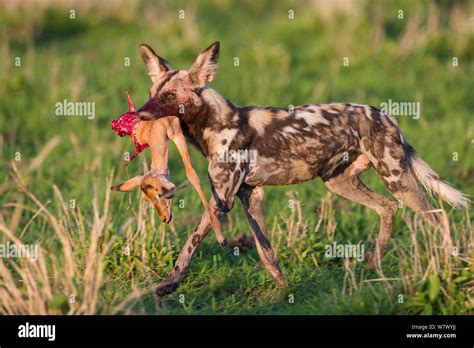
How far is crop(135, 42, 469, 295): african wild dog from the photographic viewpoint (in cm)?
679

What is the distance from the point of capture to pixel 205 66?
6.78 m

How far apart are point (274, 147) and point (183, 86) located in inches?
33.1

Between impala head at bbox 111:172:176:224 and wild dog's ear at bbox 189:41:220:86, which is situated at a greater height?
wild dog's ear at bbox 189:41:220:86

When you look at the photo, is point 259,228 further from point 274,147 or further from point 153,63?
point 153,63

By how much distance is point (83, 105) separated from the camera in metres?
12.1

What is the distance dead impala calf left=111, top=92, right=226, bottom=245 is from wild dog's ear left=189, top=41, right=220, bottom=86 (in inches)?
14.1

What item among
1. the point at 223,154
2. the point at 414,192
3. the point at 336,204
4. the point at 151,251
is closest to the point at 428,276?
the point at 414,192

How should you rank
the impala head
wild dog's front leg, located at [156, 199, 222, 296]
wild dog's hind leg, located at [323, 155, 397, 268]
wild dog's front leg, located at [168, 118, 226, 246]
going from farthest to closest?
wild dog's hind leg, located at [323, 155, 397, 268] < wild dog's front leg, located at [156, 199, 222, 296] < wild dog's front leg, located at [168, 118, 226, 246] < the impala head

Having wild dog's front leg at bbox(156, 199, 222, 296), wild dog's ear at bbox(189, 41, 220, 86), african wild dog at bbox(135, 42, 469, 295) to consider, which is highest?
wild dog's ear at bbox(189, 41, 220, 86)

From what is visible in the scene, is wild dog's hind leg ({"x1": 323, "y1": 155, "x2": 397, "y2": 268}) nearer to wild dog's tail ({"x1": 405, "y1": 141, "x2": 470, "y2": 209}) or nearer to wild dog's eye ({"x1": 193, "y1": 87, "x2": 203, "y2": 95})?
wild dog's tail ({"x1": 405, "y1": 141, "x2": 470, "y2": 209})

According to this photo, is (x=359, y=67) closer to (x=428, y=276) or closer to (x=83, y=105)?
(x=83, y=105)

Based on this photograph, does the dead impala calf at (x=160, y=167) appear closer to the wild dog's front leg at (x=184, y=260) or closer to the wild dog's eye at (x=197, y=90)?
the wild dog's front leg at (x=184, y=260)

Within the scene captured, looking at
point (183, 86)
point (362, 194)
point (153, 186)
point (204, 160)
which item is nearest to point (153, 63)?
point (183, 86)

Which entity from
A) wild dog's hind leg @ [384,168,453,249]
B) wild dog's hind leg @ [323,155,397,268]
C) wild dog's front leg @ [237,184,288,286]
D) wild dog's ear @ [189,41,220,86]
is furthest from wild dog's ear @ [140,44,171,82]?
wild dog's hind leg @ [384,168,453,249]
